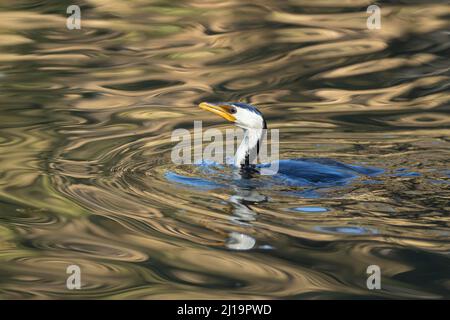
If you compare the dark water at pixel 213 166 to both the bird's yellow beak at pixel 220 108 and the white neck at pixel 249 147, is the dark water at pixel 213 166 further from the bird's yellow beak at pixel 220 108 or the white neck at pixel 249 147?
the bird's yellow beak at pixel 220 108

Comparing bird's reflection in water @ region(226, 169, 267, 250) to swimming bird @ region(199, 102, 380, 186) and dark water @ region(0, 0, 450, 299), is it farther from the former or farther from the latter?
swimming bird @ region(199, 102, 380, 186)

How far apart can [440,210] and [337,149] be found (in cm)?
200

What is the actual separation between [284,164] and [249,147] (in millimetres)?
572

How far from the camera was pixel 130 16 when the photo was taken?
14.2 m

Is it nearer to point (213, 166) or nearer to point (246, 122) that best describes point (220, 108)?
point (246, 122)

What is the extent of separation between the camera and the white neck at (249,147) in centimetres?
905

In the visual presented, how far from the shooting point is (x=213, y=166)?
8.95 metres

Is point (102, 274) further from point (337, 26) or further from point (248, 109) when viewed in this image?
point (337, 26)

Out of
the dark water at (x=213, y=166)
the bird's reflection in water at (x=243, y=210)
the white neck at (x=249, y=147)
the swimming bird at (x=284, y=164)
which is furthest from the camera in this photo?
the white neck at (x=249, y=147)

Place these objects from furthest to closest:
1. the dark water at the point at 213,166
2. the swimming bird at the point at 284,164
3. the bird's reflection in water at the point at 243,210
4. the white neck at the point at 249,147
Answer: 1. the white neck at the point at 249,147
2. the swimming bird at the point at 284,164
3. the bird's reflection in water at the point at 243,210
4. the dark water at the point at 213,166

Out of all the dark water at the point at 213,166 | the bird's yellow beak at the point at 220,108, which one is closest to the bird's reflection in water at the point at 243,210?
the dark water at the point at 213,166

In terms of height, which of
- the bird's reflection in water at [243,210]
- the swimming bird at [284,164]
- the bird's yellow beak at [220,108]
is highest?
the bird's yellow beak at [220,108]

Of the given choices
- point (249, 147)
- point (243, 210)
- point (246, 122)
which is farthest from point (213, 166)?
point (243, 210)

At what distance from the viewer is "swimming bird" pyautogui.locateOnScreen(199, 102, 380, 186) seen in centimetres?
826
